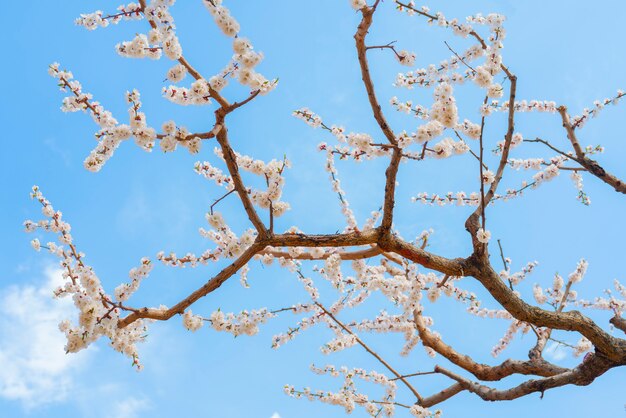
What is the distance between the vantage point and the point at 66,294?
5.66m

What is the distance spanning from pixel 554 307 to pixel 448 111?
484 centimetres

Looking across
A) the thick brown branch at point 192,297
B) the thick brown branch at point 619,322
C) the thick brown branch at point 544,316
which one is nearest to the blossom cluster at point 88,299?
the thick brown branch at point 192,297

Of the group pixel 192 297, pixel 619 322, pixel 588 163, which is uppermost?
pixel 588 163

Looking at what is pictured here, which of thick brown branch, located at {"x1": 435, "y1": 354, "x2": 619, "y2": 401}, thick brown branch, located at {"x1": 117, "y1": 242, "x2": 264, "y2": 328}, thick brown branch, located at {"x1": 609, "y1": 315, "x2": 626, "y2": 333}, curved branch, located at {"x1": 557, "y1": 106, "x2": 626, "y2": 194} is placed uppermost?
curved branch, located at {"x1": 557, "y1": 106, "x2": 626, "y2": 194}

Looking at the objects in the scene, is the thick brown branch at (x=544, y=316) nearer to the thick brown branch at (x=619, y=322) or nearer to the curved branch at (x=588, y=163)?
the thick brown branch at (x=619, y=322)

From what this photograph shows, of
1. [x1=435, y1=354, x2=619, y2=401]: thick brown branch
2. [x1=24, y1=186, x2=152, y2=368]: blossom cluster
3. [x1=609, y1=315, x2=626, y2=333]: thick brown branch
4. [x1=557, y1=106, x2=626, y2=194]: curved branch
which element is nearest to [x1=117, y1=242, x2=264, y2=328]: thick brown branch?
[x1=24, y1=186, x2=152, y2=368]: blossom cluster

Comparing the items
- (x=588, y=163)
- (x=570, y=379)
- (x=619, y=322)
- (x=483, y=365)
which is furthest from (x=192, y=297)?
(x=588, y=163)

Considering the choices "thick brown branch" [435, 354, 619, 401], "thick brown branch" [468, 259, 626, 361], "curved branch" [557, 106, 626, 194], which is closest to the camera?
"thick brown branch" [468, 259, 626, 361]

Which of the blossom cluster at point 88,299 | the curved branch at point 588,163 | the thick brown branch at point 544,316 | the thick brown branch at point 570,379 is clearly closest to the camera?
the blossom cluster at point 88,299

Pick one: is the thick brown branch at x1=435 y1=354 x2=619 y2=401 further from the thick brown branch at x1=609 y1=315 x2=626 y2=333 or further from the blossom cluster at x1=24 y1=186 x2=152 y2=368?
the blossom cluster at x1=24 y1=186 x2=152 y2=368

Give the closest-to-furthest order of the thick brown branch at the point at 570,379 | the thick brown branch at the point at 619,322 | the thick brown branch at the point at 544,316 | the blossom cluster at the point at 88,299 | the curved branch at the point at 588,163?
1. the blossom cluster at the point at 88,299
2. the thick brown branch at the point at 544,316
3. the thick brown branch at the point at 570,379
4. the thick brown branch at the point at 619,322
5. the curved branch at the point at 588,163

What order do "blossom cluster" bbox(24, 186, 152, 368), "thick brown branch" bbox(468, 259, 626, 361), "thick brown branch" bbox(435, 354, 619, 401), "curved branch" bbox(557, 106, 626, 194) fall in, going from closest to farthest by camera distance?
"blossom cluster" bbox(24, 186, 152, 368) → "thick brown branch" bbox(468, 259, 626, 361) → "thick brown branch" bbox(435, 354, 619, 401) → "curved branch" bbox(557, 106, 626, 194)

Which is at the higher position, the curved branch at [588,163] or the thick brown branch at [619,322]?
the curved branch at [588,163]

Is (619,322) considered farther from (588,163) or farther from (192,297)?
(192,297)
